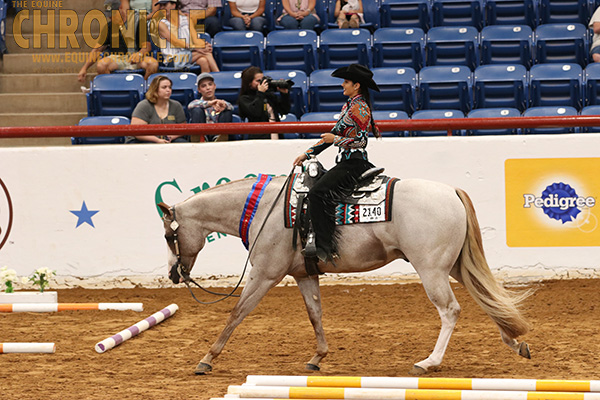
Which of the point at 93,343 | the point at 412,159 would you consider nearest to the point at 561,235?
the point at 412,159

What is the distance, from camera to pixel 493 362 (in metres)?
6.55

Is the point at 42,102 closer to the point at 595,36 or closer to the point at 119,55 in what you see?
the point at 119,55

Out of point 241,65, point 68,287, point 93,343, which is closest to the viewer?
point 93,343

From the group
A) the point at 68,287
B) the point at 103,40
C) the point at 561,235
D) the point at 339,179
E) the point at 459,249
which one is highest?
the point at 103,40

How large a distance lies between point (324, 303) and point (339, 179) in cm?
299

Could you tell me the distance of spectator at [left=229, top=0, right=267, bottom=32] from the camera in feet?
47.4

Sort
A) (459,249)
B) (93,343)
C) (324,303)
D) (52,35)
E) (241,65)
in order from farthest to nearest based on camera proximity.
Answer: (52,35)
(241,65)
(324,303)
(93,343)
(459,249)

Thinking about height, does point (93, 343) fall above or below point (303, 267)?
below

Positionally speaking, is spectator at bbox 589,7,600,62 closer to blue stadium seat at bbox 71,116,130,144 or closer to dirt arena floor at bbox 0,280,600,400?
dirt arena floor at bbox 0,280,600,400

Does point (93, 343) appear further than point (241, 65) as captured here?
No

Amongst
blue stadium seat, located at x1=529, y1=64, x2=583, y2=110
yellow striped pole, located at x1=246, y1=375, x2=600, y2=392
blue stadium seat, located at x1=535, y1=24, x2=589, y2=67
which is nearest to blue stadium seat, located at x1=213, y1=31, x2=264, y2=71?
blue stadium seat, located at x1=529, y1=64, x2=583, y2=110

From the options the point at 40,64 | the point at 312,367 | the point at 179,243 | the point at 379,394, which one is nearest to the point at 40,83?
the point at 40,64

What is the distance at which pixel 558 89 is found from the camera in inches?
485

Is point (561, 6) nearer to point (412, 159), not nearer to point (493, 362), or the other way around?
point (412, 159)
